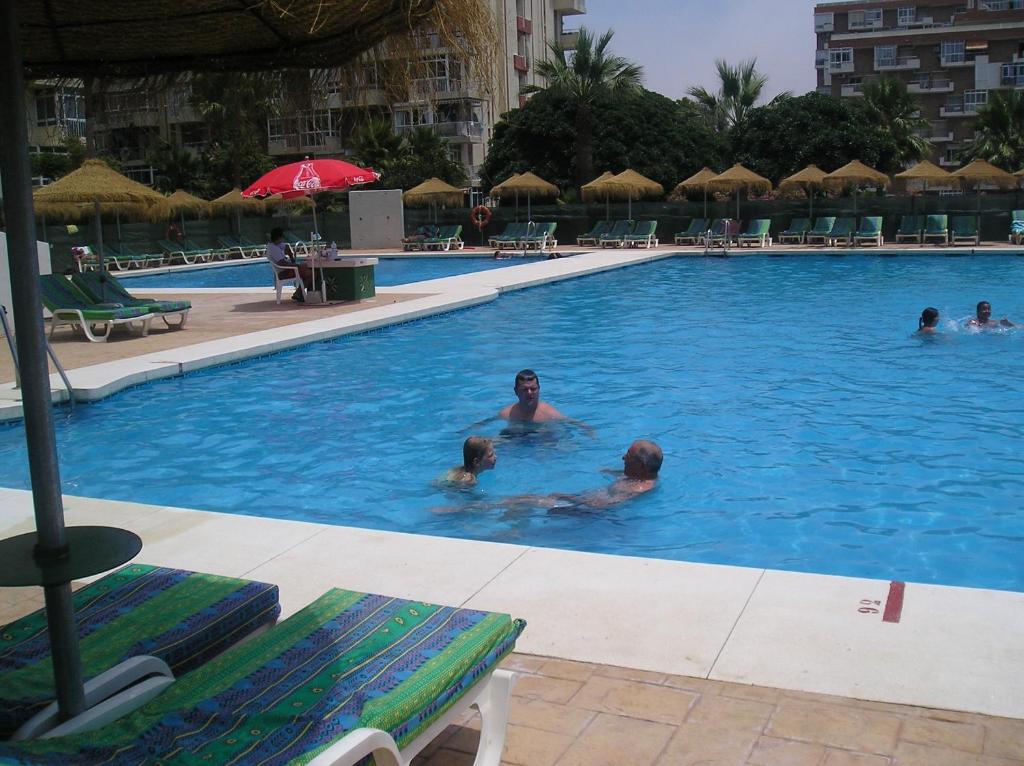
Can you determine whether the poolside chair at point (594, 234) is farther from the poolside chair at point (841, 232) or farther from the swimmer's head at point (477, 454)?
the swimmer's head at point (477, 454)

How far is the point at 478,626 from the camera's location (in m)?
3.03

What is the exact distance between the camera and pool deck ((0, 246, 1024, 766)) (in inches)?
120

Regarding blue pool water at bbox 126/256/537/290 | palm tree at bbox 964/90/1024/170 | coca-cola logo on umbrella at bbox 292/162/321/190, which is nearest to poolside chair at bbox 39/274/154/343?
coca-cola logo on umbrella at bbox 292/162/321/190

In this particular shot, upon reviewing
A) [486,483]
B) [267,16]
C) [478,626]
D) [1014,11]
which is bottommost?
[486,483]

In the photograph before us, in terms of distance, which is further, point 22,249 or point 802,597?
point 802,597

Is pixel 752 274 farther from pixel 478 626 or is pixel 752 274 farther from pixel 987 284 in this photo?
pixel 478 626

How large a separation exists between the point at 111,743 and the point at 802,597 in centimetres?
278

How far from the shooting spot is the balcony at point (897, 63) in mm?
72625

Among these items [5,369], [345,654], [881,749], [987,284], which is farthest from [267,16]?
[987,284]

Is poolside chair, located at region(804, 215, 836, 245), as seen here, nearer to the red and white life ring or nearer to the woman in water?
the red and white life ring

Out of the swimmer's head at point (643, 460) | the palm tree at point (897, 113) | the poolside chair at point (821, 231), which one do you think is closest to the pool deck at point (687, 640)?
the swimmer's head at point (643, 460)

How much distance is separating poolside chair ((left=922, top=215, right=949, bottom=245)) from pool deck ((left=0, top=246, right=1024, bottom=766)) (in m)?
26.0

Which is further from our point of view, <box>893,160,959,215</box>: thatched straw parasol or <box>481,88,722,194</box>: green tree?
<box>481,88,722,194</box>: green tree

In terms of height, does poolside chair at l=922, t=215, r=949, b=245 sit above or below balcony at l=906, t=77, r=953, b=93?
below
